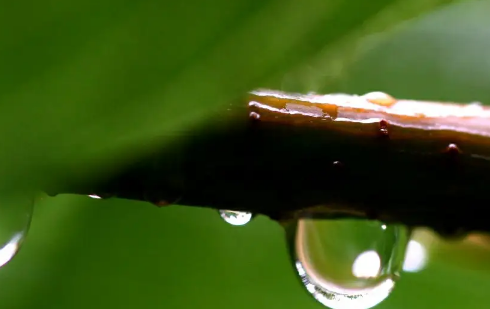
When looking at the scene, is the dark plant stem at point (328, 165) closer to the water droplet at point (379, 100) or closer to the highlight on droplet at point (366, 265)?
the water droplet at point (379, 100)

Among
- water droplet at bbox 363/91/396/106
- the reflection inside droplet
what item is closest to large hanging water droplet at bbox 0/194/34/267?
water droplet at bbox 363/91/396/106

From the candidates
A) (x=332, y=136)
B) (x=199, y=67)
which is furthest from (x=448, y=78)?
(x=199, y=67)

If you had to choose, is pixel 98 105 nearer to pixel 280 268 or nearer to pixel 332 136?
pixel 332 136

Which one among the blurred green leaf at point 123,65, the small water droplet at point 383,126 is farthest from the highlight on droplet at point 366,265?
the blurred green leaf at point 123,65

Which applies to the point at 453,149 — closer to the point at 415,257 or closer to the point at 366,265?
the point at 366,265

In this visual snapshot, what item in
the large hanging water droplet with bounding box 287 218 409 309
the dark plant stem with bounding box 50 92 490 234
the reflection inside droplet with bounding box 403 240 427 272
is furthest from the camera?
the reflection inside droplet with bounding box 403 240 427 272

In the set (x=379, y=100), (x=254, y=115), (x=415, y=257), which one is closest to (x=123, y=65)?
(x=254, y=115)

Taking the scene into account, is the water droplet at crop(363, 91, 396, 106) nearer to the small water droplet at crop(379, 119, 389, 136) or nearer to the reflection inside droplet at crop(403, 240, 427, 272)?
the small water droplet at crop(379, 119, 389, 136)
